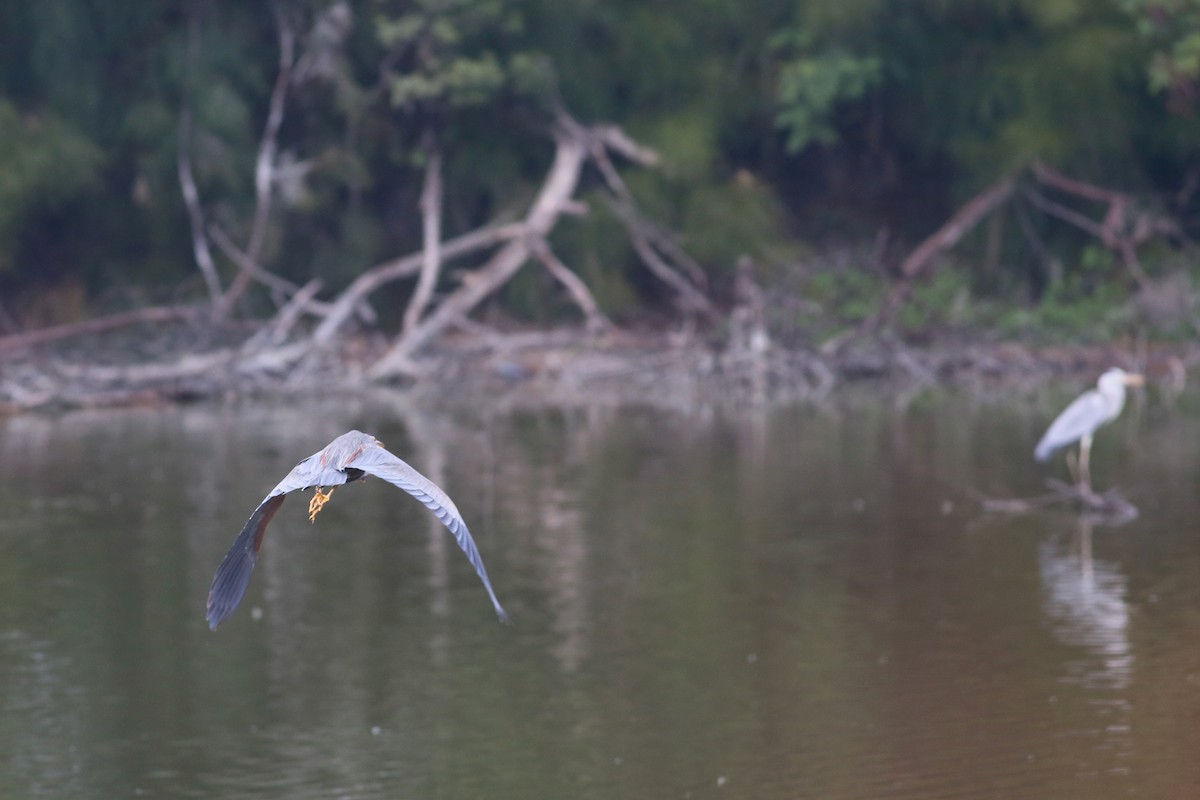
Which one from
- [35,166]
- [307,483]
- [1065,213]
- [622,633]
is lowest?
[622,633]

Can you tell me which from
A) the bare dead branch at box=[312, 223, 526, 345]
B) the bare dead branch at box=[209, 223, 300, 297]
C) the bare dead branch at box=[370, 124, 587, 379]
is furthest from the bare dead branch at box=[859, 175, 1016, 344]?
the bare dead branch at box=[209, 223, 300, 297]

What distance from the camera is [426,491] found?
179 inches

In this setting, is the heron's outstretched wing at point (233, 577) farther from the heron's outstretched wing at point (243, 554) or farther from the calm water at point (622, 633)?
the calm water at point (622, 633)

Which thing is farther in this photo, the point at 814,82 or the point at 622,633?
the point at 814,82

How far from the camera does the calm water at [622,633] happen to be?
6012mm

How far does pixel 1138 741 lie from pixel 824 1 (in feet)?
57.0

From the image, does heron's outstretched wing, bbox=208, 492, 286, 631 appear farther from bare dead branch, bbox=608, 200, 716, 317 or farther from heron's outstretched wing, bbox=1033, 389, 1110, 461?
bare dead branch, bbox=608, 200, 716, 317

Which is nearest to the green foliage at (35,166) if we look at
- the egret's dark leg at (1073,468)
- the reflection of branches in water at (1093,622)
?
the egret's dark leg at (1073,468)

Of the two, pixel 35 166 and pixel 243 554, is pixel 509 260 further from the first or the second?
pixel 243 554

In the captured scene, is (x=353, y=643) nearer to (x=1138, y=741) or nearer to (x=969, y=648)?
(x=969, y=648)

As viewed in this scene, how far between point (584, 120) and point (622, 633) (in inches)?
631

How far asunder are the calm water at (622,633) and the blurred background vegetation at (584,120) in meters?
8.39

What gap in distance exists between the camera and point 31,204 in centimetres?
2120

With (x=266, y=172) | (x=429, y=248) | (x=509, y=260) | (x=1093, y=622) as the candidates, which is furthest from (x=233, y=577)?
(x=266, y=172)
